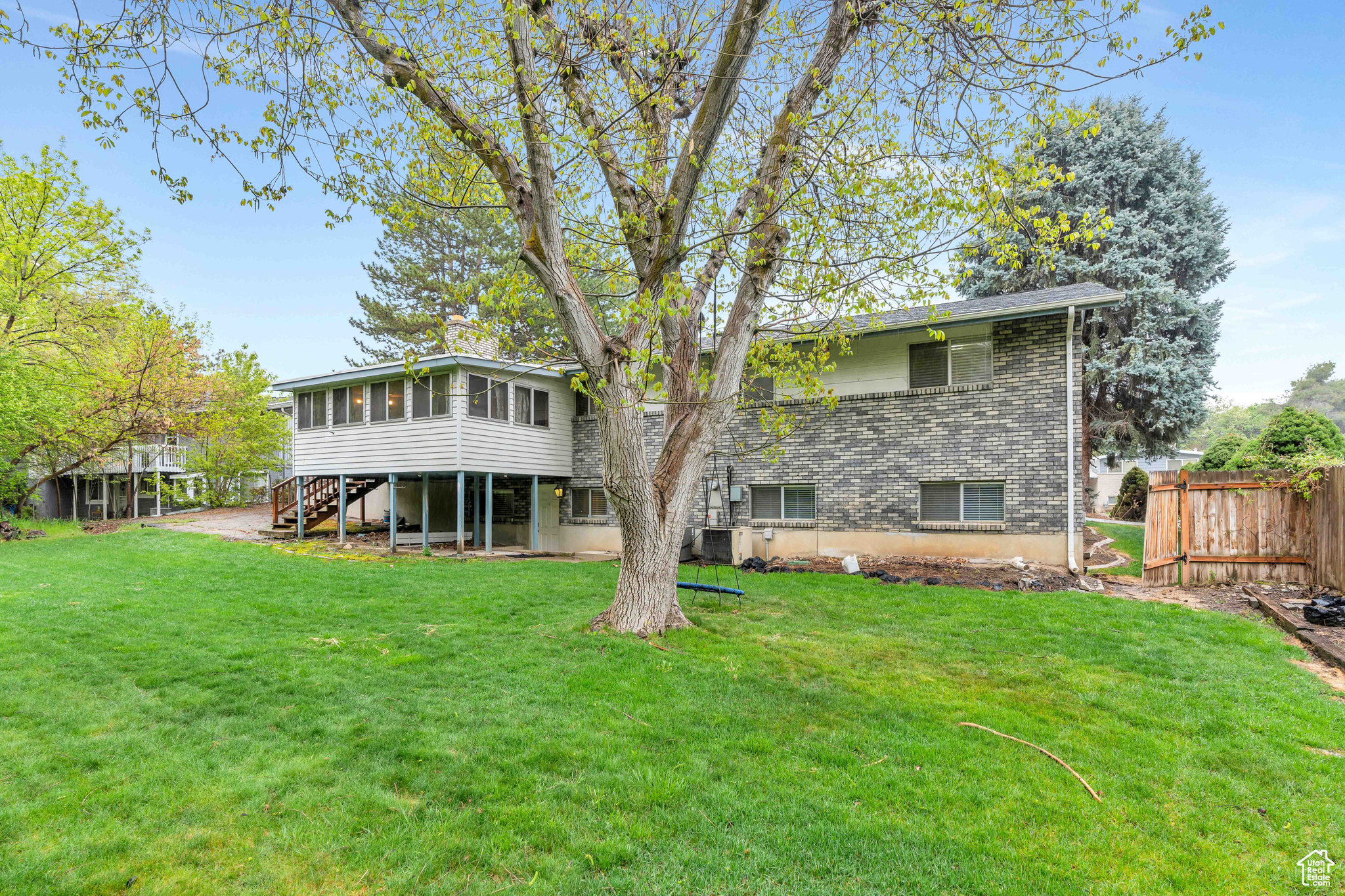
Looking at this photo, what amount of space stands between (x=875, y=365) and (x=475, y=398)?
8756 millimetres

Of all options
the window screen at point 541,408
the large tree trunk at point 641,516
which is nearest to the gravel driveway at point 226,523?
Answer: the window screen at point 541,408

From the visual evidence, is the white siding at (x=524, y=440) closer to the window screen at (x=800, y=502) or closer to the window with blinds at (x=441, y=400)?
the window with blinds at (x=441, y=400)

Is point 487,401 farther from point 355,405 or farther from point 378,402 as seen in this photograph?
point 355,405

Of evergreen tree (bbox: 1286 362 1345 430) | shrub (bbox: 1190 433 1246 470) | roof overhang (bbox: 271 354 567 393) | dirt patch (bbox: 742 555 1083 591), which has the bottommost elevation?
dirt patch (bbox: 742 555 1083 591)

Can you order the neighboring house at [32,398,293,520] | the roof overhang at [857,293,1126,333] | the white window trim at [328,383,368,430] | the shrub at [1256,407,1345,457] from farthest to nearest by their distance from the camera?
the neighboring house at [32,398,293,520] < the white window trim at [328,383,368,430] < the roof overhang at [857,293,1126,333] < the shrub at [1256,407,1345,457]

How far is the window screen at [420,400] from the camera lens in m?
14.5

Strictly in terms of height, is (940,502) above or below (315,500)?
above

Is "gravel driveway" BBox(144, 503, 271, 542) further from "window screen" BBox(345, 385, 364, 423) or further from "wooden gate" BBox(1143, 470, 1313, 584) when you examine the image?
"wooden gate" BBox(1143, 470, 1313, 584)

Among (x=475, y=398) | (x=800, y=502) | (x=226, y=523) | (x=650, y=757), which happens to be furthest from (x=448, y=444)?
(x=650, y=757)

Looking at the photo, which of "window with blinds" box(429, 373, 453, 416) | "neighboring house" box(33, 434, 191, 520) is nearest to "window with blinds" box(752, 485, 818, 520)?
"window with blinds" box(429, 373, 453, 416)

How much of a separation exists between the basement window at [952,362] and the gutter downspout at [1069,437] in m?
1.25

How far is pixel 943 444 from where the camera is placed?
1223cm

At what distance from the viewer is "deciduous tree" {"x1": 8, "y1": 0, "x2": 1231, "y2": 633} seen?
17.7 ft

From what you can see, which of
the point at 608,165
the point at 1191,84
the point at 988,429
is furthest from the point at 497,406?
the point at 1191,84
